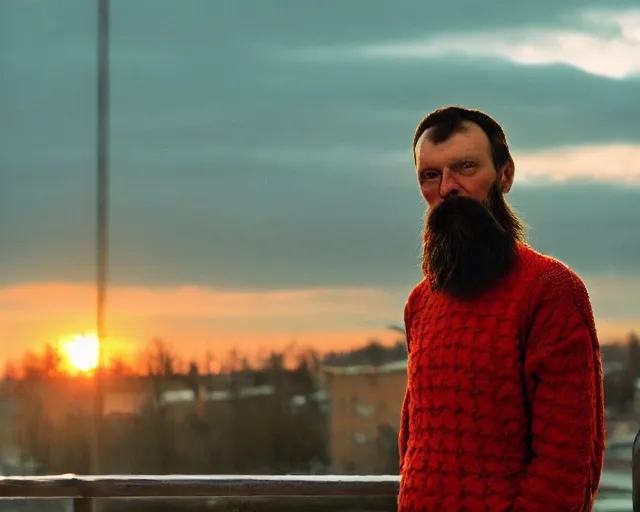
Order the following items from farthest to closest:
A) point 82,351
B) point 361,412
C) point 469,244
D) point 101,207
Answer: point 361,412 < point 82,351 < point 101,207 < point 469,244

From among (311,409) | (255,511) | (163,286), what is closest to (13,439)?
(163,286)

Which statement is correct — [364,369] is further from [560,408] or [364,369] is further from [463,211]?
[560,408]

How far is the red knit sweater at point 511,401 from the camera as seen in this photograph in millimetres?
1049

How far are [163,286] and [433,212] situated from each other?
4.70m

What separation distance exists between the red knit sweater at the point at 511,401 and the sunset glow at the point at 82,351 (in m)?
2.86

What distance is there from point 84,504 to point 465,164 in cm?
92

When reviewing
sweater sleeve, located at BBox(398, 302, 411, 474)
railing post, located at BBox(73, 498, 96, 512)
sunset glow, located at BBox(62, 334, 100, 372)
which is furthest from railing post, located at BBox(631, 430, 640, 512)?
sunset glow, located at BBox(62, 334, 100, 372)

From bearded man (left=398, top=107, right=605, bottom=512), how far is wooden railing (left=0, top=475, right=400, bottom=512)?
0.45m

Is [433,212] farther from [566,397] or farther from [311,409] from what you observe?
[311,409]

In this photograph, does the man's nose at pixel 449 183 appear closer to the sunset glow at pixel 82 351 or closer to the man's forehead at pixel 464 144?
the man's forehead at pixel 464 144

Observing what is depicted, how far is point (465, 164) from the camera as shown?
1.19 metres

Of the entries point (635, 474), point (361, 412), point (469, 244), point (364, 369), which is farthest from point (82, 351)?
point (469, 244)

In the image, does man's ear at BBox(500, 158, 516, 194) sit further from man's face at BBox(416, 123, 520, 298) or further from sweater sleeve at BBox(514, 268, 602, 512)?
sweater sleeve at BBox(514, 268, 602, 512)

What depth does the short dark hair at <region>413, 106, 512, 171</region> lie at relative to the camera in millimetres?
1195
